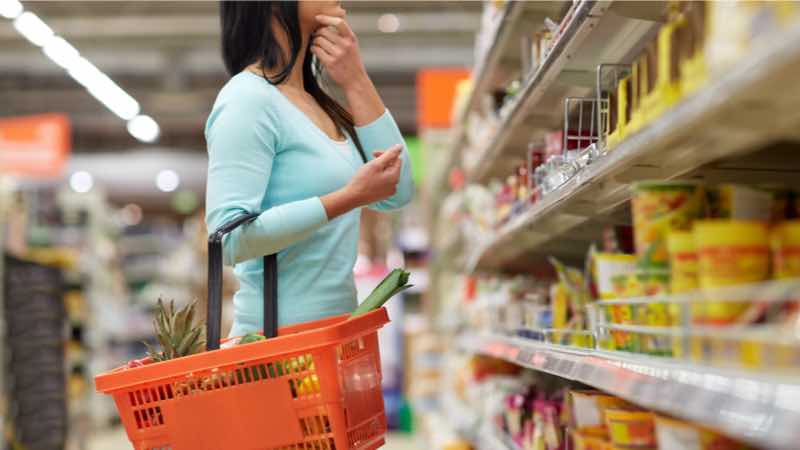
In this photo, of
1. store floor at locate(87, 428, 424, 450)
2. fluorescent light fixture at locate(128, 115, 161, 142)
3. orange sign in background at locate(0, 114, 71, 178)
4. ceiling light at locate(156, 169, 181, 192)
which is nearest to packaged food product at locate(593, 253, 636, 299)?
store floor at locate(87, 428, 424, 450)

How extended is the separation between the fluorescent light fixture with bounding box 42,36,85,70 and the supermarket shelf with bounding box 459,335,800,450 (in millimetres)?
9435

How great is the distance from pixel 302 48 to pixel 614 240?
2.91ft

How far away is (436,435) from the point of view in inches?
213

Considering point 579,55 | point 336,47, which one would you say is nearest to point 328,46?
point 336,47

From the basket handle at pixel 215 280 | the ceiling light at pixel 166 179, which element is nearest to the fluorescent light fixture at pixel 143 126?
the ceiling light at pixel 166 179

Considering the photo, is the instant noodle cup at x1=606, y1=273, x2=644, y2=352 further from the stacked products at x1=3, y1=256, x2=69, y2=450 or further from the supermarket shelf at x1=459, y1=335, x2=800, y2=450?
the stacked products at x1=3, y1=256, x2=69, y2=450

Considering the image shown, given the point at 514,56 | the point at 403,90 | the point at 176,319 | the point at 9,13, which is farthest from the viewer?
the point at 403,90

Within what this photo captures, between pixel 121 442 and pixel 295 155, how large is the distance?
24.9ft

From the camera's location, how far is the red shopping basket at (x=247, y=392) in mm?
1704

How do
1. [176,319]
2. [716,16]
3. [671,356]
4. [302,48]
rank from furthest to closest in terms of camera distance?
[302,48], [176,319], [671,356], [716,16]

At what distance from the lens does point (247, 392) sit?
1.73 metres

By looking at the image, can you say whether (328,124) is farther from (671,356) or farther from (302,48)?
(671,356)

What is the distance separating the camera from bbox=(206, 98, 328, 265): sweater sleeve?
6.08ft

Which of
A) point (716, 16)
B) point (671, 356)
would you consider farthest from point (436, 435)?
point (716, 16)
